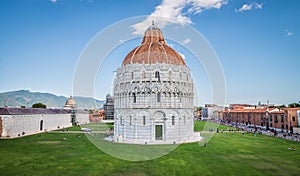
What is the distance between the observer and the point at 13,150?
29391mm

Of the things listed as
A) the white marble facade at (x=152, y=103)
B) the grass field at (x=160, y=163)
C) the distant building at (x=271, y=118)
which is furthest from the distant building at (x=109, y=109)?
the grass field at (x=160, y=163)

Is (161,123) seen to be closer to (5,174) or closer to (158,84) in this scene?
(158,84)

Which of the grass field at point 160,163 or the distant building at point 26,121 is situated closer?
the grass field at point 160,163

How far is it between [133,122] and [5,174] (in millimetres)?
21269

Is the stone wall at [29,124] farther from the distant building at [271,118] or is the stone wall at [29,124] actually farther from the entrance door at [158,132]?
the distant building at [271,118]

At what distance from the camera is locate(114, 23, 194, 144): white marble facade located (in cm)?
3744

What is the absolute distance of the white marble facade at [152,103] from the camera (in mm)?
37438

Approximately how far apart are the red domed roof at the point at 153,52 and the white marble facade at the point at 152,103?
22 centimetres

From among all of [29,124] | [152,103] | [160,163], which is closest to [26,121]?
[29,124]

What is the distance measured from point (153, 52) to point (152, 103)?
945 centimetres

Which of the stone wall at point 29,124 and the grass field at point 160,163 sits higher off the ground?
the stone wall at point 29,124

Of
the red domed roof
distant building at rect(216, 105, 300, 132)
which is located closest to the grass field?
the red domed roof

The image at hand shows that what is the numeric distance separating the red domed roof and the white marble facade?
0.22 m

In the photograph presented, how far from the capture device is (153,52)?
40.8 m
